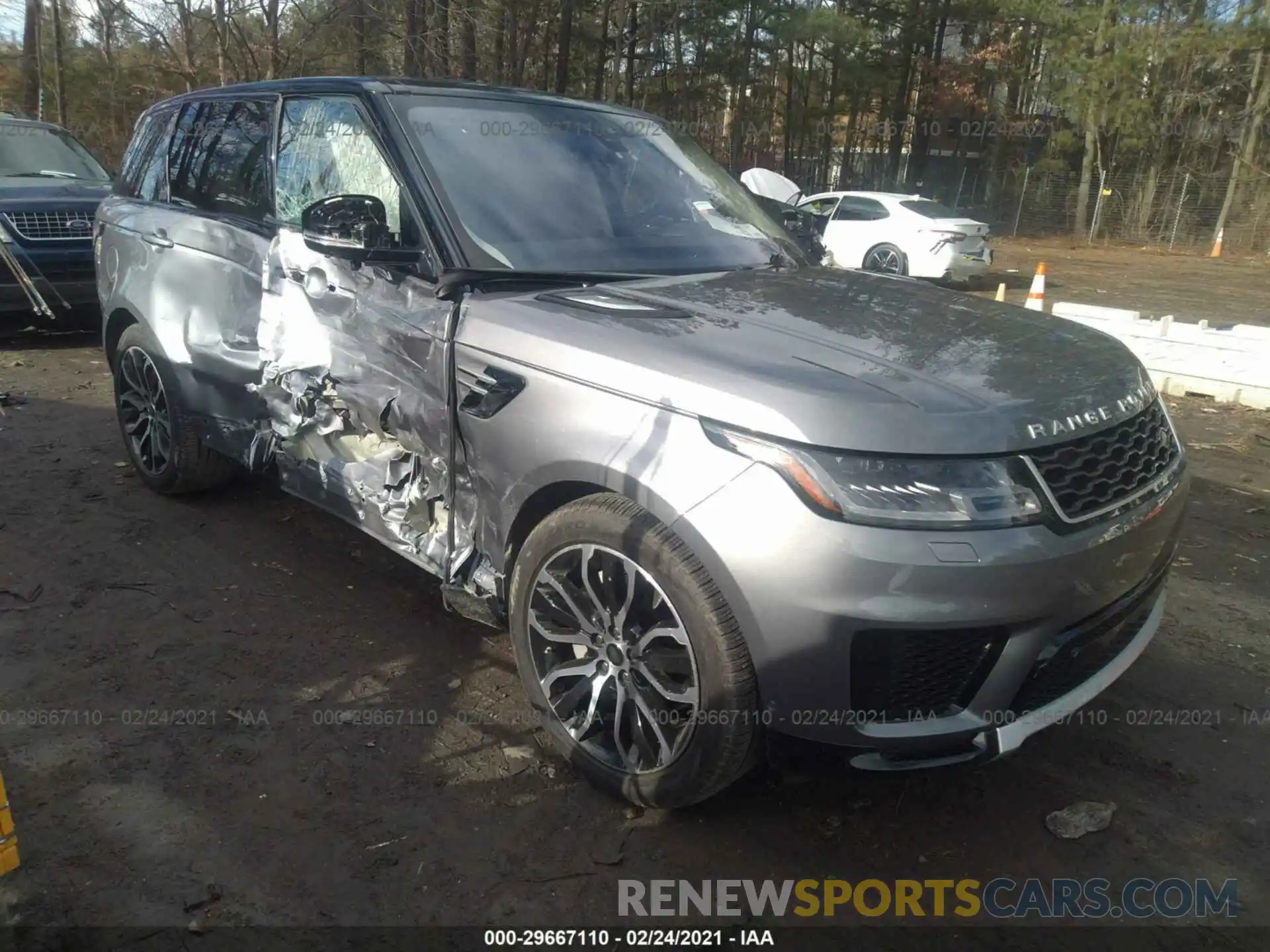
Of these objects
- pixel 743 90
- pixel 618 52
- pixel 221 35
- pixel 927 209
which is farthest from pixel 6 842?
pixel 743 90

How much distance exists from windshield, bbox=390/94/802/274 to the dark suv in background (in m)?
5.69

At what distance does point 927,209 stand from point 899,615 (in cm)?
1522

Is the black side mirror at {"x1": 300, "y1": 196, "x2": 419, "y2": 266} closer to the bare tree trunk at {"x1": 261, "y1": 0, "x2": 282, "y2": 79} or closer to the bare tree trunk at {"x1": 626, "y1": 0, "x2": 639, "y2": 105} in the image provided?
the bare tree trunk at {"x1": 261, "y1": 0, "x2": 282, "y2": 79}

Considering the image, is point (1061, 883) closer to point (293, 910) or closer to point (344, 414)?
point (293, 910)

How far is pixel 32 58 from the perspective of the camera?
806 inches

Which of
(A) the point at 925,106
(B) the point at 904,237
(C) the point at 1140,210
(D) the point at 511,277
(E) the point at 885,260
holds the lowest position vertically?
(E) the point at 885,260

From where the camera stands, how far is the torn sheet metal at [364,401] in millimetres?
3014

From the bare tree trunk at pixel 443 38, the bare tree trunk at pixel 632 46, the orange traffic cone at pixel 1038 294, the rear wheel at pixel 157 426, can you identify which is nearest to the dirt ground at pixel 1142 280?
the orange traffic cone at pixel 1038 294

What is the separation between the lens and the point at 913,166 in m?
35.5

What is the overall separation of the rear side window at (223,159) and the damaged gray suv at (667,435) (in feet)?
0.12

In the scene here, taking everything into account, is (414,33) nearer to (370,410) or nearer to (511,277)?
(370,410)

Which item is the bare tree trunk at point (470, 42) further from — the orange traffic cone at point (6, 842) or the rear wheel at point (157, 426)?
the orange traffic cone at point (6, 842)

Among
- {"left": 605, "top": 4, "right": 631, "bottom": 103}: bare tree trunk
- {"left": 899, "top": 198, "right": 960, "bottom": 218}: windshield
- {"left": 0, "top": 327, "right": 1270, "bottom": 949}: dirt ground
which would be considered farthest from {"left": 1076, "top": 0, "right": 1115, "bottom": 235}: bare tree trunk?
{"left": 0, "top": 327, "right": 1270, "bottom": 949}: dirt ground

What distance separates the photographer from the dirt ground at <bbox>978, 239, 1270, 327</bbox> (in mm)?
14836
